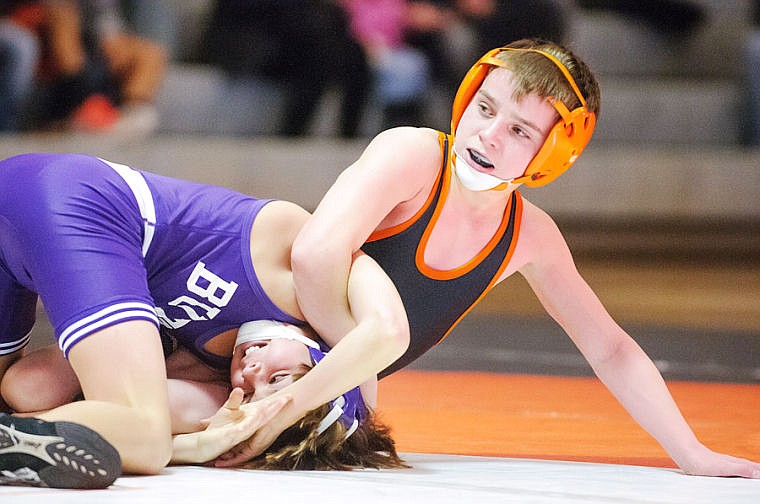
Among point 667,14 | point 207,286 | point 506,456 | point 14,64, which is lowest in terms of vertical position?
point 14,64

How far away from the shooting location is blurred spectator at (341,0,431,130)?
6508 millimetres

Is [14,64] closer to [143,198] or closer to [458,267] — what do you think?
[143,198]

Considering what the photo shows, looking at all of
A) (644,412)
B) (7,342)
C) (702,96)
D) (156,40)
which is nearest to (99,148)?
(156,40)

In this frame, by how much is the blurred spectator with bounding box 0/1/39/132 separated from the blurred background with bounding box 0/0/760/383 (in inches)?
0.4

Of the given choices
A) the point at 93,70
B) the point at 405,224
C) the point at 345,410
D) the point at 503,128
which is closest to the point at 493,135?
the point at 503,128

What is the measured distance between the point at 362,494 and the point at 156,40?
16.9 feet

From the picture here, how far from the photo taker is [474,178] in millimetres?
2434

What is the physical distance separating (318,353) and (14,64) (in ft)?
14.9

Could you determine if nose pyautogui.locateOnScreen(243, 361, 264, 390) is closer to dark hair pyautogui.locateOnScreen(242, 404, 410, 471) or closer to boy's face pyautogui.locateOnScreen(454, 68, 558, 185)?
dark hair pyautogui.locateOnScreen(242, 404, 410, 471)

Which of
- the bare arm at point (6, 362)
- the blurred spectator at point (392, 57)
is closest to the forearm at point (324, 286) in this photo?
the bare arm at point (6, 362)

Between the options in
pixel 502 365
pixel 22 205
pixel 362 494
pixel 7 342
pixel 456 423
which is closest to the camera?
pixel 362 494

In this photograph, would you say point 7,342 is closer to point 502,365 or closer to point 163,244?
point 163,244

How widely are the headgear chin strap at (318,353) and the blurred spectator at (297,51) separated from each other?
4.27 m

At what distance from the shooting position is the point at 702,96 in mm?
6941
